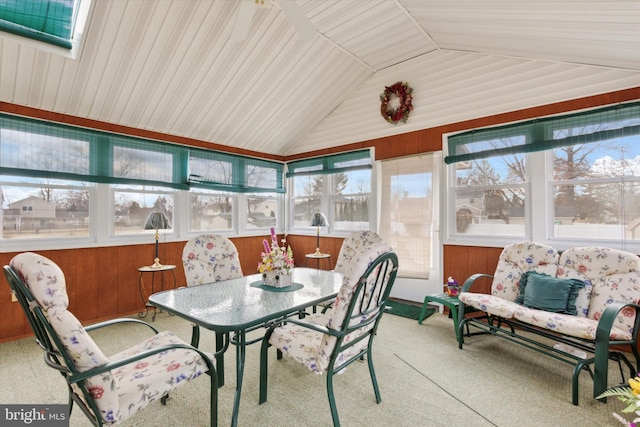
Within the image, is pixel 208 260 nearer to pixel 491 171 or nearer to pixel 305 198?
pixel 305 198

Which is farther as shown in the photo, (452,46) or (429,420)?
(452,46)

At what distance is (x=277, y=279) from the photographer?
2.45 metres

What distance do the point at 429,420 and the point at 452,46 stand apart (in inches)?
158

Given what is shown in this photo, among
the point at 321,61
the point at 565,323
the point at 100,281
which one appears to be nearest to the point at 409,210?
the point at 565,323

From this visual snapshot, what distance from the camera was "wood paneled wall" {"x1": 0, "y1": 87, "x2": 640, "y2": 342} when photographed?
10.3ft

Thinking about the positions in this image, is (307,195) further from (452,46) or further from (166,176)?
(452,46)

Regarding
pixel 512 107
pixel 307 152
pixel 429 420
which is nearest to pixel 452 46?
pixel 512 107

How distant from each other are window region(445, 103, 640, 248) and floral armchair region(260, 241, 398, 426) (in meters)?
2.39

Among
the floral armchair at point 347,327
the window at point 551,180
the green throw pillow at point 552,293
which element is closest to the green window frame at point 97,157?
the floral armchair at point 347,327

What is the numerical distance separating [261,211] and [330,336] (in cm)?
427

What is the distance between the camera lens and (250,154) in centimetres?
540

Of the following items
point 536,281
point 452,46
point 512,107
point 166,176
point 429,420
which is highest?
point 452,46

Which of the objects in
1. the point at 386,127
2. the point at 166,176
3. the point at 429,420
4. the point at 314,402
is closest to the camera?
the point at 429,420

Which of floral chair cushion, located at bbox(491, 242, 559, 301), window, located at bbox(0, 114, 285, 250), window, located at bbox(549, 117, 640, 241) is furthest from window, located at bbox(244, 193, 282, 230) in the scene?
window, located at bbox(549, 117, 640, 241)
